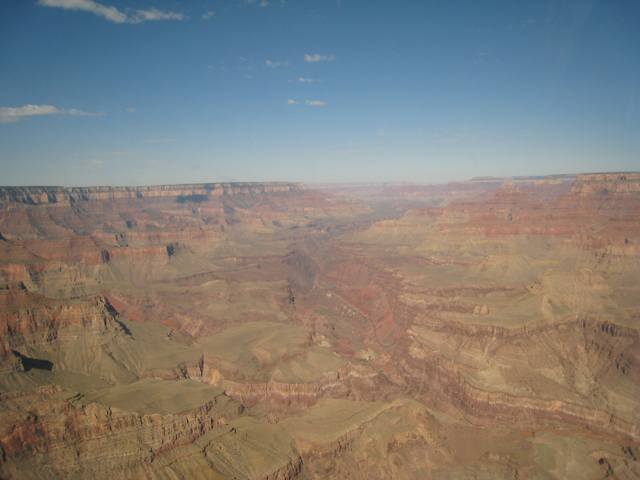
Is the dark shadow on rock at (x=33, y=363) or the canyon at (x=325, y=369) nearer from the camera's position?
the canyon at (x=325, y=369)

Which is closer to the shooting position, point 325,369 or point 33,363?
point 33,363

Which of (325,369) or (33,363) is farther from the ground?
(33,363)

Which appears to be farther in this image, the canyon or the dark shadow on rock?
the dark shadow on rock

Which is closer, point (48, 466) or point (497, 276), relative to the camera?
point (48, 466)

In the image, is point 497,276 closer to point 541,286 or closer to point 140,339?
point 541,286

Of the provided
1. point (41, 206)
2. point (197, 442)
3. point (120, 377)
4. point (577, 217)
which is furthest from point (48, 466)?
point (41, 206)

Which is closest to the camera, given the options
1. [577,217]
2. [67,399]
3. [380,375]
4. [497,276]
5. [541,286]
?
[67,399]

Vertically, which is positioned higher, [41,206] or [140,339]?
→ [41,206]

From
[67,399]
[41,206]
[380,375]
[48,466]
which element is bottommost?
[380,375]
